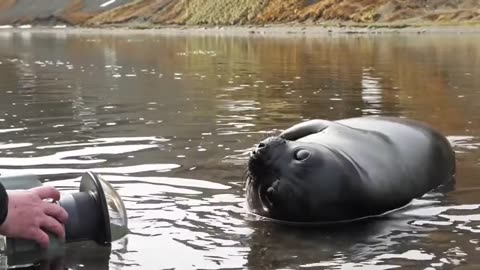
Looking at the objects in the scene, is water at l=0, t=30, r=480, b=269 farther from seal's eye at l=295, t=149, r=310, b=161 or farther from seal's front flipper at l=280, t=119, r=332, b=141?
seal's front flipper at l=280, t=119, r=332, b=141

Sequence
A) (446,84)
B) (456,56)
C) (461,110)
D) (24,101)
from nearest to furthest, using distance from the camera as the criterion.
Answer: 1. (461,110)
2. (24,101)
3. (446,84)
4. (456,56)

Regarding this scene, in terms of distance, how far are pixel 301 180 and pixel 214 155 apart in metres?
4.51

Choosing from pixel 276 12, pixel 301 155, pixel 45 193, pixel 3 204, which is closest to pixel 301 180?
pixel 301 155

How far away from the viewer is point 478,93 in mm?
22906

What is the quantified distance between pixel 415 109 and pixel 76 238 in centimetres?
1330

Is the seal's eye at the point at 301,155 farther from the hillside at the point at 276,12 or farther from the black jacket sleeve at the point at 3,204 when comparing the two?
the hillside at the point at 276,12

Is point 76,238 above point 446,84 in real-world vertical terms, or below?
above

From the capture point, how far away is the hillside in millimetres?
118938

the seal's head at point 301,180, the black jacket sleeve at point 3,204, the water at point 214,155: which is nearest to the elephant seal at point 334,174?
the seal's head at point 301,180

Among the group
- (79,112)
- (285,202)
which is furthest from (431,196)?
(79,112)

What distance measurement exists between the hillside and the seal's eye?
102 meters

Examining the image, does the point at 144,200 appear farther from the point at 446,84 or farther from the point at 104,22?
the point at 104,22

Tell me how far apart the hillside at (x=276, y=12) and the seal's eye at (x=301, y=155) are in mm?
101636

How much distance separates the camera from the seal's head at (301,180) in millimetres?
8539
